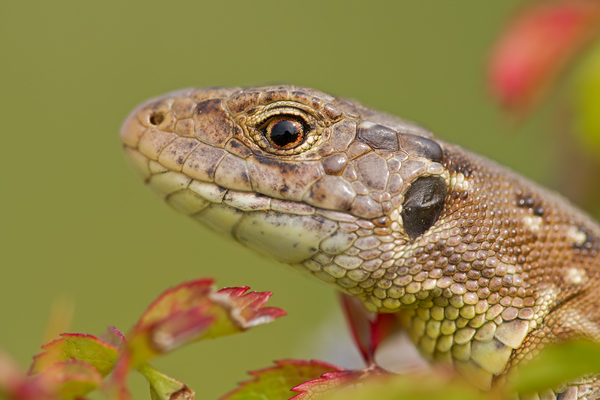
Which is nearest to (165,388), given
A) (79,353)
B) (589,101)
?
(79,353)

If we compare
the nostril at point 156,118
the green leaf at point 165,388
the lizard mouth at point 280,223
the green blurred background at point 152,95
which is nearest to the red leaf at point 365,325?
the lizard mouth at point 280,223

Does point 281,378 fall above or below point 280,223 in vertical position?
below

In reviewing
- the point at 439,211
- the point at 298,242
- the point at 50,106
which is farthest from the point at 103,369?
the point at 50,106

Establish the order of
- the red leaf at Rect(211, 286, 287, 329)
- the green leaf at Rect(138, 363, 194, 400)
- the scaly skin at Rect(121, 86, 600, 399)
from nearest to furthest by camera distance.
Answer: the red leaf at Rect(211, 286, 287, 329)
the green leaf at Rect(138, 363, 194, 400)
the scaly skin at Rect(121, 86, 600, 399)

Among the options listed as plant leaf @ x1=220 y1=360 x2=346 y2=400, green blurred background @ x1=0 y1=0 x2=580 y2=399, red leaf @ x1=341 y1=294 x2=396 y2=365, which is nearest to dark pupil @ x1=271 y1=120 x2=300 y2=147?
red leaf @ x1=341 y1=294 x2=396 y2=365

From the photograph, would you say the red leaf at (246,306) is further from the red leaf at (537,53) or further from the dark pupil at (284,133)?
the red leaf at (537,53)

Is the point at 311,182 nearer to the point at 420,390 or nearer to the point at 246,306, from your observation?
the point at 246,306

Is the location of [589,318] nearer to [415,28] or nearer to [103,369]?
[103,369]

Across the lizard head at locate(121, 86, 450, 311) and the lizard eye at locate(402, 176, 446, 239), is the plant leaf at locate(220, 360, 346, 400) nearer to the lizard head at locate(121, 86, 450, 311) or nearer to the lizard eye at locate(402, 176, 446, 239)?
the lizard head at locate(121, 86, 450, 311)
